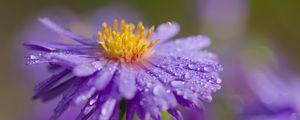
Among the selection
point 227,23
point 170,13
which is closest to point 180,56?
point 227,23

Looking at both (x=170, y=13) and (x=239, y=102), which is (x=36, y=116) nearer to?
(x=239, y=102)

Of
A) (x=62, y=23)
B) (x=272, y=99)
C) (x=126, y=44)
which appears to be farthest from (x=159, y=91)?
(x=62, y=23)

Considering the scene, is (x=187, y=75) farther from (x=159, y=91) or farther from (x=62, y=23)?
(x=62, y=23)

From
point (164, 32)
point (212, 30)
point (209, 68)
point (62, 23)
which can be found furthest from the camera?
A: point (62, 23)

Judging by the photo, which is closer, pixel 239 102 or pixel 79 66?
pixel 79 66

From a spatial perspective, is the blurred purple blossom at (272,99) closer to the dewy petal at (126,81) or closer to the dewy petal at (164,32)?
the dewy petal at (164,32)

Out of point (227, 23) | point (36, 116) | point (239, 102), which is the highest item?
point (227, 23)
